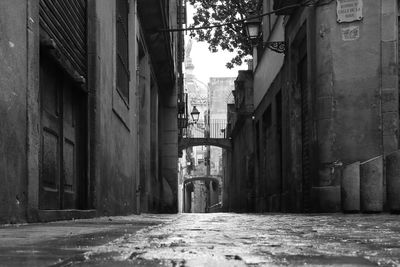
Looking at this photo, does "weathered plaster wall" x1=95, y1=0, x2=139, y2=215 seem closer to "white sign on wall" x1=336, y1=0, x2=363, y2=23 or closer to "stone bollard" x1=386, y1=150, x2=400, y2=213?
"stone bollard" x1=386, y1=150, x2=400, y2=213

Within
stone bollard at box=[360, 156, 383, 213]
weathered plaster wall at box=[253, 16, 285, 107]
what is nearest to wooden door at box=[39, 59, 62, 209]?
stone bollard at box=[360, 156, 383, 213]

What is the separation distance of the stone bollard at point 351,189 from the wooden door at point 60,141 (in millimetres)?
4205

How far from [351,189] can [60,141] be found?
482 centimetres

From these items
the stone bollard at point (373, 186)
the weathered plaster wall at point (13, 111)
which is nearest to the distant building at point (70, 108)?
the weathered plaster wall at point (13, 111)

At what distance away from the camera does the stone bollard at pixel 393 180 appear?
26.2ft

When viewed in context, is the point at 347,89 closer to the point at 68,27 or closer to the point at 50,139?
the point at 68,27

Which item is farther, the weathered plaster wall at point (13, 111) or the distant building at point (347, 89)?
the distant building at point (347, 89)

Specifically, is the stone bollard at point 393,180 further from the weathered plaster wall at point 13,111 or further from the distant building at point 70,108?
the weathered plaster wall at point 13,111

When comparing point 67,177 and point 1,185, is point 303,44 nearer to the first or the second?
point 67,177

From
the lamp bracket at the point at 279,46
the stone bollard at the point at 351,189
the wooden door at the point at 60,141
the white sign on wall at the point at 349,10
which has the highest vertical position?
the lamp bracket at the point at 279,46

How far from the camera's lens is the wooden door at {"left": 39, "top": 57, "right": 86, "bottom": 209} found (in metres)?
5.87

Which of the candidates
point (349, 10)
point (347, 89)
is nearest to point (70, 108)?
point (347, 89)

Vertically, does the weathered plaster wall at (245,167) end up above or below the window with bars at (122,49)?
below

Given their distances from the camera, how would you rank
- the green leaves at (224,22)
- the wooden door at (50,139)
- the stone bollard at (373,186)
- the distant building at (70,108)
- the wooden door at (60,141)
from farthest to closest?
the green leaves at (224,22) < the stone bollard at (373,186) < the wooden door at (60,141) < the wooden door at (50,139) < the distant building at (70,108)
